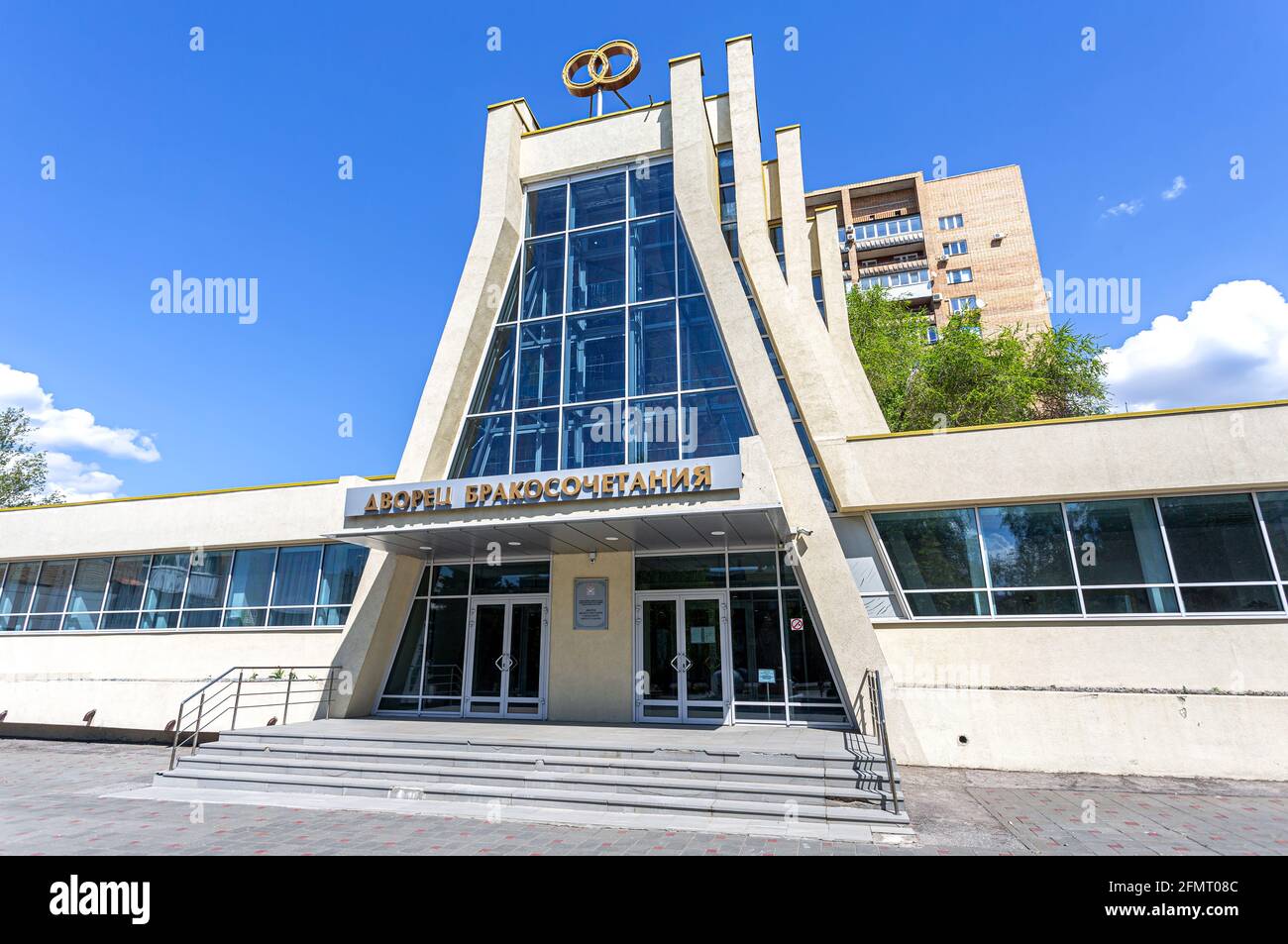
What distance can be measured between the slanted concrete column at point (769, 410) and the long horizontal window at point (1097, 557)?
1.52m

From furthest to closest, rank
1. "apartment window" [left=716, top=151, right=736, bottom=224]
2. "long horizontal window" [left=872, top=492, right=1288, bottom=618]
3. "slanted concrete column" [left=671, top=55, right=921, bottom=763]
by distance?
1. "apartment window" [left=716, top=151, right=736, bottom=224]
2. "slanted concrete column" [left=671, top=55, right=921, bottom=763]
3. "long horizontal window" [left=872, top=492, right=1288, bottom=618]

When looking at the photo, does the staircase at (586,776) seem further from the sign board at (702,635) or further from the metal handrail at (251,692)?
the metal handrail at (251,692)

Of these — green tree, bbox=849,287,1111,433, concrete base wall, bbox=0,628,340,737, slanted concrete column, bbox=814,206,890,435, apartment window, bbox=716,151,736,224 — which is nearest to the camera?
concrete base wall, bbox=0,628,340,737

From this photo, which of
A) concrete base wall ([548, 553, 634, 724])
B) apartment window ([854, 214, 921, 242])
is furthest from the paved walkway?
apartment window ([854, 214, 921, 242])

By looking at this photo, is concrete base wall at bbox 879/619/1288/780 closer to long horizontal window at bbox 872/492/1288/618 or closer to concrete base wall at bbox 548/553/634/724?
long horizontal window at bbox 872/492/1288/618

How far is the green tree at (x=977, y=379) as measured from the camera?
3097cm

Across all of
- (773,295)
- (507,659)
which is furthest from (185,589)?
(773,295)

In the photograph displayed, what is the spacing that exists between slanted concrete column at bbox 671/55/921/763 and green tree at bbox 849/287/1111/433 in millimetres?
19363

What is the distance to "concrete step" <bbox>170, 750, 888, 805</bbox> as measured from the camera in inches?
343

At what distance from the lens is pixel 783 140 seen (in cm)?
2073

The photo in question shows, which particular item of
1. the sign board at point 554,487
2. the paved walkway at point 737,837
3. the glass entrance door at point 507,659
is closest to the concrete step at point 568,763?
the paved walkway at point 737,837

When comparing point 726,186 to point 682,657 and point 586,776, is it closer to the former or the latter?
point 682,657
